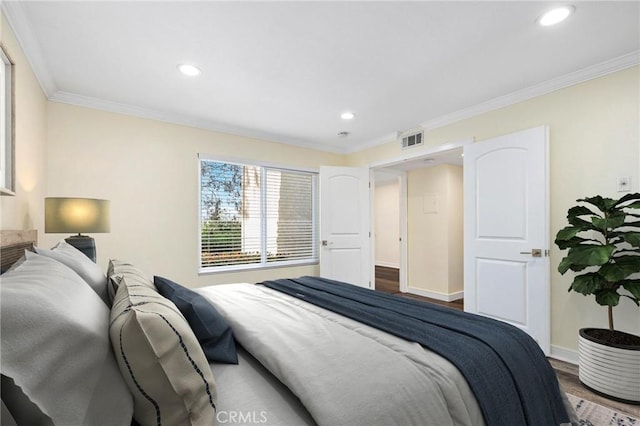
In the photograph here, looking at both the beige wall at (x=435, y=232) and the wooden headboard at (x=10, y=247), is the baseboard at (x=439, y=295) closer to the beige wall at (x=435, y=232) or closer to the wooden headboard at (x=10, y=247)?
the beige wall at (x=435, y=232)

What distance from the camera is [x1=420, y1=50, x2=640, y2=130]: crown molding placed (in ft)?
7.92

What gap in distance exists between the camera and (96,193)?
3119 millimetres

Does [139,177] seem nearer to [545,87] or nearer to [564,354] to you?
[545,87]

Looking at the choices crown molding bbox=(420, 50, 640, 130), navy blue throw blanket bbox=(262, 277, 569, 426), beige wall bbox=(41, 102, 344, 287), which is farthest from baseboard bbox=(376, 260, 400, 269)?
navy blue throw blanket bbox=(262, 277, 569, 426)

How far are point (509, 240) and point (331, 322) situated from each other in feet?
7.83

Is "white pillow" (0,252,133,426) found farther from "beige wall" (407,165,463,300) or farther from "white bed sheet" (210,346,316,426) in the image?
"beige wall" (407,165,463,300)

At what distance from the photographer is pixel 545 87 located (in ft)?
9.30

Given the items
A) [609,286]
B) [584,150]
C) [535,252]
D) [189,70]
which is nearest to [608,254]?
[609,286]

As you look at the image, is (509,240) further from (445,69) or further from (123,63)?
(123,63)

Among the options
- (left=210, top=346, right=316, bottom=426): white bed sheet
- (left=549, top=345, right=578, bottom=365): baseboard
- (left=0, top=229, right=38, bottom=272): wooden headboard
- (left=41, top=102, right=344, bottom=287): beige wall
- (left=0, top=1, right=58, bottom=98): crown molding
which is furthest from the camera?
(left=41, top=102, right=344, bottom=287): beige wall

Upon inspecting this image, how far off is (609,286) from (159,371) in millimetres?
2974

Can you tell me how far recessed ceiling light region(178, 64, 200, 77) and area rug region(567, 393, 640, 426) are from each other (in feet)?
12.0

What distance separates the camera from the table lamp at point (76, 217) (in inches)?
89.8

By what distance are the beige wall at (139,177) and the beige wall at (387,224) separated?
5432 millimetres
